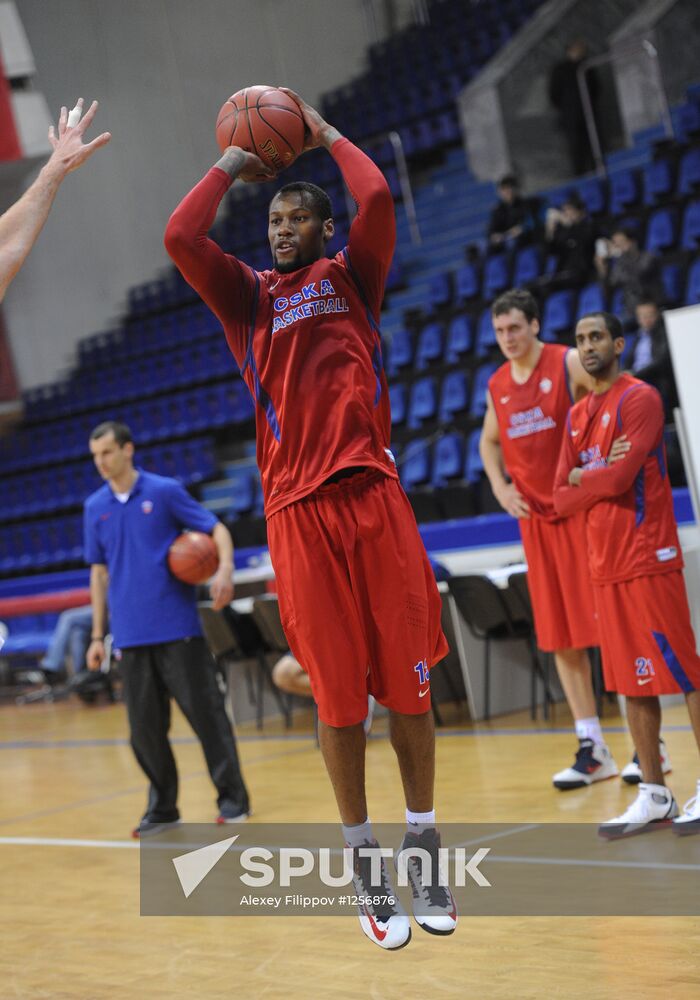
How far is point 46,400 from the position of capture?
21062mm

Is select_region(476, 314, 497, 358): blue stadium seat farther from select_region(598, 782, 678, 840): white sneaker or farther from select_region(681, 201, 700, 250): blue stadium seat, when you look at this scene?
select_region(598, 782, 678, 840): white sneaker

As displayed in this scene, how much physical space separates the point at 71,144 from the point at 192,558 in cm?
307

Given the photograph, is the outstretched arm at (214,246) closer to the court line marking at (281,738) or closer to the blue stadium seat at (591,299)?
the court line marking at (281,738)

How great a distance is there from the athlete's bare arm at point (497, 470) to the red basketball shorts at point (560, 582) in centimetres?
11

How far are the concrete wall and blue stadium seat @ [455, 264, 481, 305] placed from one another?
7169mm

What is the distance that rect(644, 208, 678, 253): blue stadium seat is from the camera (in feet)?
40.8

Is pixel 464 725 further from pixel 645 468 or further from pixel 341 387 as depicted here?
pixel 341 387

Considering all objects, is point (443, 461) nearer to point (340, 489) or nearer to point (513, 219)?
point (513, 219)

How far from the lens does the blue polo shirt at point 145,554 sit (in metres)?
6.28

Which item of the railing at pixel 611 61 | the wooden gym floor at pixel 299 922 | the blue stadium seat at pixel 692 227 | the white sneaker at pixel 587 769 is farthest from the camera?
the railing at pixel 611 61

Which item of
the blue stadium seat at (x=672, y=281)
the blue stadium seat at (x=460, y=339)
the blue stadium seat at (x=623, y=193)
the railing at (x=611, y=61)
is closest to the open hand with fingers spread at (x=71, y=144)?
the blue stadium seat at (x=672, y=281)

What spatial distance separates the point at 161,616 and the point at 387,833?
1.59 m

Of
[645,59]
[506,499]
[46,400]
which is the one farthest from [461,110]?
[506,499]

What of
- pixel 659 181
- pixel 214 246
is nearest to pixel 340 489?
pixel 214 246
